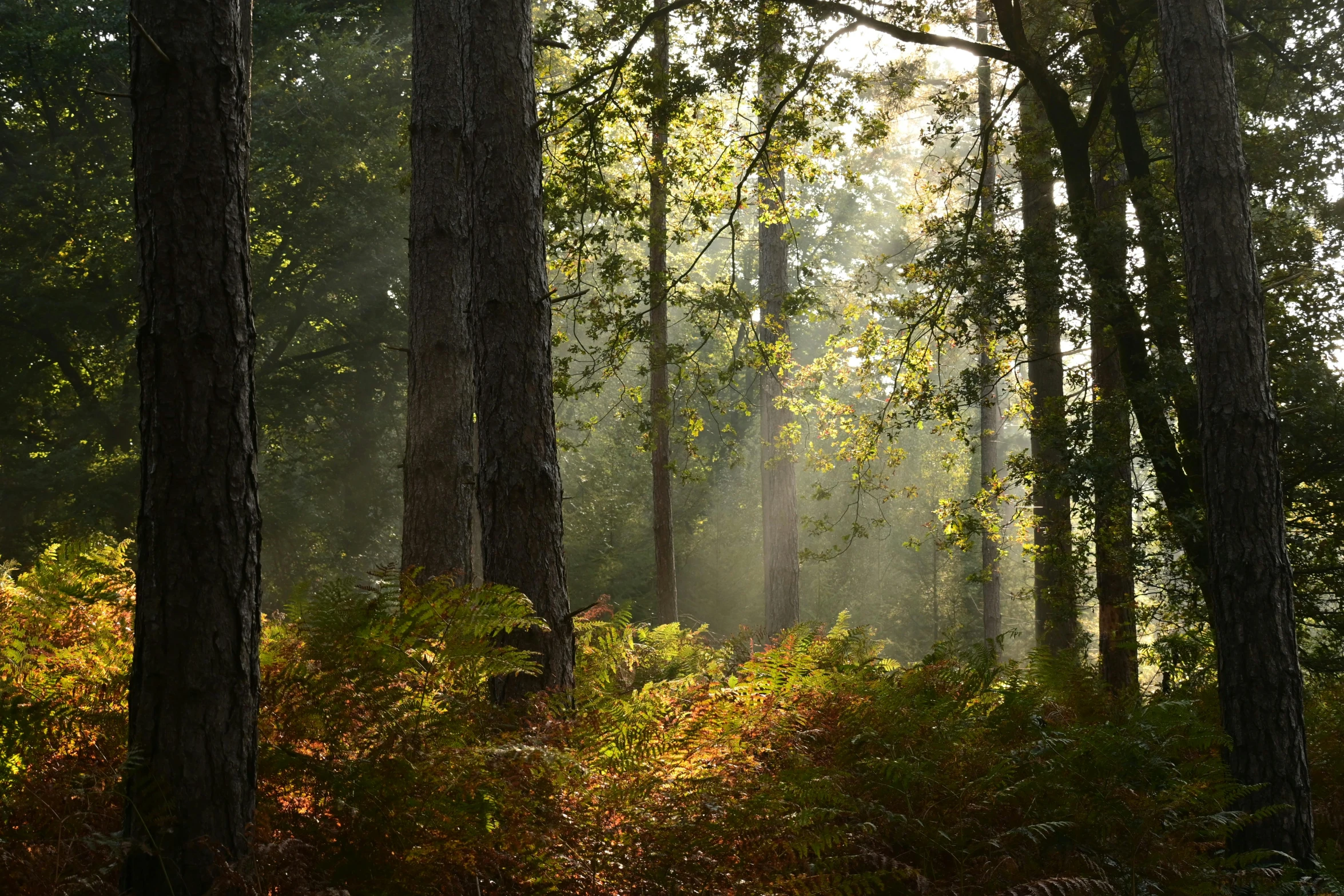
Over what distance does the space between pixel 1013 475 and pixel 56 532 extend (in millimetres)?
8046

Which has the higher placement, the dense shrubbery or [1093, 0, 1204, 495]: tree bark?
[1093, 0, 1204, 495]: tree bark

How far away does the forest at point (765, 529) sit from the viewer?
2945mm

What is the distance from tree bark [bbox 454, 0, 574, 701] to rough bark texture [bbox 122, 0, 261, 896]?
2176mm

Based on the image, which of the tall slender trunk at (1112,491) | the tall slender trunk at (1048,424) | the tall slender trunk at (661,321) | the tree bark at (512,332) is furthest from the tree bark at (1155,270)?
the tree bark at (512,332)

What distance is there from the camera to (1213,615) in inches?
199

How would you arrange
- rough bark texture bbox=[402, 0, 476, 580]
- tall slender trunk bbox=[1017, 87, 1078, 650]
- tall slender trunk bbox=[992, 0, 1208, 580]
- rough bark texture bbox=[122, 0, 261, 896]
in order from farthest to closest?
tall slender trunk bbox=[1017, 87, 1078, 650]
tall slender trunk bbox=[992, 0, 1208, 580]
rough bark texture bbox=[402, 0, 476, 580]
rough bark texture bbox=[122, 0, 261, 896]

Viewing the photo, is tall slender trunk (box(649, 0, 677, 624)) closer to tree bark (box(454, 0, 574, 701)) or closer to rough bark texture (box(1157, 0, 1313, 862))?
tree bark (box(454, 0, 574, 701))

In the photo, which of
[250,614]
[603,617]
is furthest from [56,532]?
[603,617]

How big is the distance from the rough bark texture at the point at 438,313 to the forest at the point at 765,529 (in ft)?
0.11

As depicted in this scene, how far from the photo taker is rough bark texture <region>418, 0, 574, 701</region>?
5176 millimetres

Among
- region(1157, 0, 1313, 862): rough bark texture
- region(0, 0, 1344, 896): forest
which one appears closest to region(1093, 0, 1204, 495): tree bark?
region(0, 0, 1344, 896): forest

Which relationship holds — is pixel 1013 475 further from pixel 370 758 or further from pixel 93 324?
pixel 93 324

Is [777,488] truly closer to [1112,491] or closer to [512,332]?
[1112,491]

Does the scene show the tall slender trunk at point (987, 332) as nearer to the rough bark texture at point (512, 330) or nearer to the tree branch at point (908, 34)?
the tree branch at point (908, 34)
